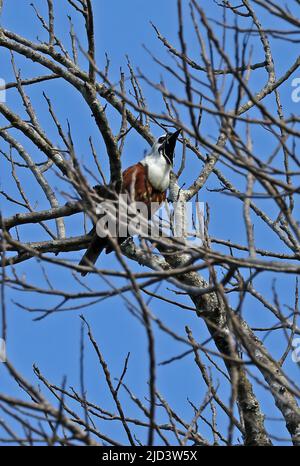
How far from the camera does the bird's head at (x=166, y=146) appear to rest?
19.4 ft

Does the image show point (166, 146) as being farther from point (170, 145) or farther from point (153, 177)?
point (153, 177)

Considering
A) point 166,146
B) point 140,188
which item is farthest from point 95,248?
point 166,146

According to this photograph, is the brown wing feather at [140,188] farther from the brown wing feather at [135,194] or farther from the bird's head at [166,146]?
the bird's head at [166,146]

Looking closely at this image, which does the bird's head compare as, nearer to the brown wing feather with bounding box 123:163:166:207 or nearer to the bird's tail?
the brown wing feather with bounding box 123:163:166:207

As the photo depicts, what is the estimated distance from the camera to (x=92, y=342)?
3.77 meters

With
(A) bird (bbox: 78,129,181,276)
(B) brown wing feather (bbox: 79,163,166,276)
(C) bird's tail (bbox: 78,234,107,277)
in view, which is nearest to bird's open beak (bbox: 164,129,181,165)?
(A) bird (bbox: 78,129,181,276)

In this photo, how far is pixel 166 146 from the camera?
606cm

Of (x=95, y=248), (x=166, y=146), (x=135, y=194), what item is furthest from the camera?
(x=166, y=146)

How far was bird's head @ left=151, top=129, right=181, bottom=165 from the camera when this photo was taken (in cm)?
591

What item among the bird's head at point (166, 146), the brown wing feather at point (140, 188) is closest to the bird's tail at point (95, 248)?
the brown wing feather at point (140, 188)

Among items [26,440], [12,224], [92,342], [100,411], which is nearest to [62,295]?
[26,440]

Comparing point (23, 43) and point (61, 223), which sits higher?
point (23, 43)
